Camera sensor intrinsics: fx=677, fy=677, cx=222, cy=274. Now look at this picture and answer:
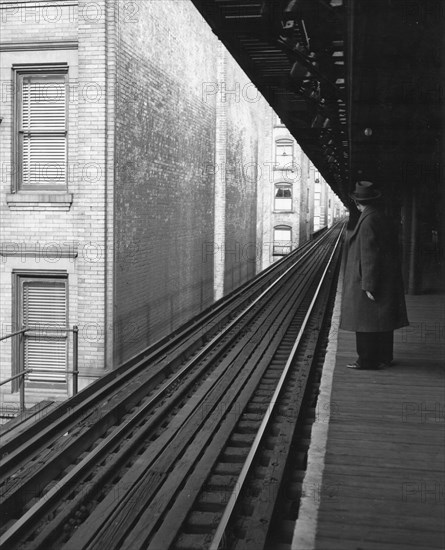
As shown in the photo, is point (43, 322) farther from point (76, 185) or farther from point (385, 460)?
point (385, 460)

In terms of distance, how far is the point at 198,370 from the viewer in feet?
30.7

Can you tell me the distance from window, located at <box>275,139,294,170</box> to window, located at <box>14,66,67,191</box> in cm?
3125

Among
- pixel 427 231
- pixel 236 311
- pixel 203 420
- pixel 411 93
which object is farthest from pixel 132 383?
pixel 427 231

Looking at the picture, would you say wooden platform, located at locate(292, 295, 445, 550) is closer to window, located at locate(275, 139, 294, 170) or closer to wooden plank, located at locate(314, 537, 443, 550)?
wooden plank, located at locate(314, 537, 443, 550)

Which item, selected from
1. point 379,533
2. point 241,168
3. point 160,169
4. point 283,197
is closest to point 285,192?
point 283,197

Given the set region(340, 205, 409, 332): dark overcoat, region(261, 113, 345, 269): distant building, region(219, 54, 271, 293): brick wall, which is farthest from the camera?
region(261, 113, 345, 269): distant building

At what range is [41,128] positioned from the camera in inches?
421

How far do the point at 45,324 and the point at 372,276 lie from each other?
668 centimetres

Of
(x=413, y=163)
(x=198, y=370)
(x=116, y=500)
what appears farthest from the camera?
(x=413, y=163)

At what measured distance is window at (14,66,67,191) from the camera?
1057 cm

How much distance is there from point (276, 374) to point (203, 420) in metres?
2.31

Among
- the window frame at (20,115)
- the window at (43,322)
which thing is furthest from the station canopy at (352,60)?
the window at (43,322)

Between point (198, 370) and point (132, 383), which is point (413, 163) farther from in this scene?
point (132, 383)

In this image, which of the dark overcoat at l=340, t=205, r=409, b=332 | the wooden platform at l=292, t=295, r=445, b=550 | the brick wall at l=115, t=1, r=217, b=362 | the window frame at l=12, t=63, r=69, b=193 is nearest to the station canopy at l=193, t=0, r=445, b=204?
the dark overcoat at l=340, t=205, r=409, b=332
